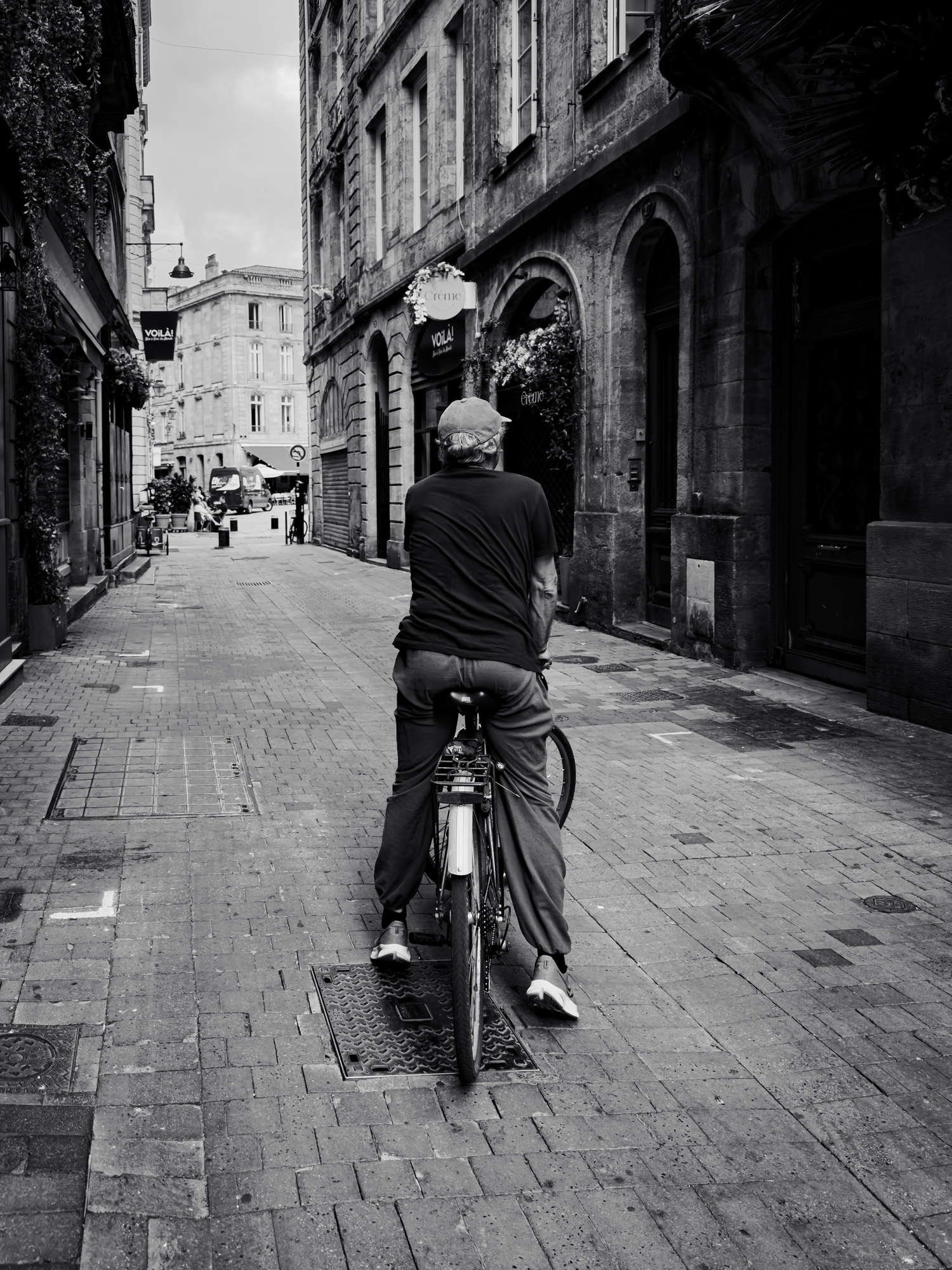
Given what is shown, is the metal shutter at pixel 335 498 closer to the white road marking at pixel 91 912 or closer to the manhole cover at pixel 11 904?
the manhole cover at pixel 11 904

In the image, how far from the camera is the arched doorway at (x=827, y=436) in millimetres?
10016

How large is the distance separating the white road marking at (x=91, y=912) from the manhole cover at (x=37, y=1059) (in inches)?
41.0

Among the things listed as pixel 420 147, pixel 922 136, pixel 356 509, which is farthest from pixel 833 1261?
pixel 356 509

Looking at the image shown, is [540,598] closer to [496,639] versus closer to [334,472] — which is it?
[496,639]

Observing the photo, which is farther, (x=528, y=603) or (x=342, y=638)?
(x=342, y=638)

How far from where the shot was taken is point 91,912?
5.11m

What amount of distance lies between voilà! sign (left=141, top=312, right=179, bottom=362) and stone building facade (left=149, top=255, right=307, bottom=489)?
43.4 meters

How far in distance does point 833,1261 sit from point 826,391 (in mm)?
8651

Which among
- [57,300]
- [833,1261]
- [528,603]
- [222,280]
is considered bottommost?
[833,1261]

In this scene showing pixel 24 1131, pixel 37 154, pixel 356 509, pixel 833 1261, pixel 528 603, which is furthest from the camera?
pixel 356 509

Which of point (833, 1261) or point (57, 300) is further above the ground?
point (57, 300)

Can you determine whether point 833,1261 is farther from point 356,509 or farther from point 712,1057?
point 356,509

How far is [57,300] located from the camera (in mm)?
13484

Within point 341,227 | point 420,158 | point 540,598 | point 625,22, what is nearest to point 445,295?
point 625,22
